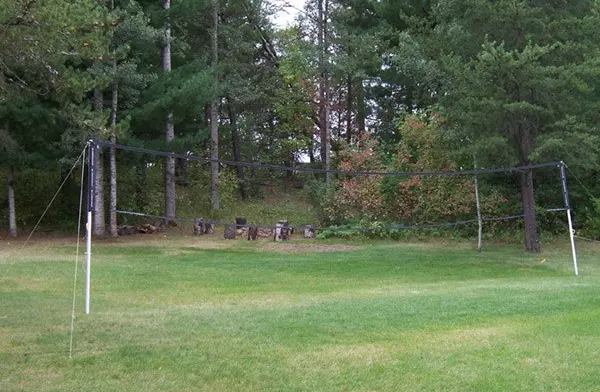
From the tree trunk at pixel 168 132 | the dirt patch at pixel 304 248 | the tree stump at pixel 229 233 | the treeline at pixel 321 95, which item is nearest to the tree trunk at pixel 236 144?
the treeline at pixel 321 95

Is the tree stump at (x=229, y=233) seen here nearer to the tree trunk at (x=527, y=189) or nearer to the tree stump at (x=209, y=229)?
the tree stump at (x=209, y=229)

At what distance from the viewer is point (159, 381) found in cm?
514

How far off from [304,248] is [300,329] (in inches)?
482

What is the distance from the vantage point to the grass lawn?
17.1ft

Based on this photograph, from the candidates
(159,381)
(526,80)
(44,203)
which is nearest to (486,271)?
(526,80)

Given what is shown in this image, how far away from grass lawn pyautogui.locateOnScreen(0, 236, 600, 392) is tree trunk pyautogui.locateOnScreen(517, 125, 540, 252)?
3.46 m

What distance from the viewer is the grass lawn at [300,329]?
5227mm

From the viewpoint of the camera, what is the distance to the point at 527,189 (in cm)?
1772

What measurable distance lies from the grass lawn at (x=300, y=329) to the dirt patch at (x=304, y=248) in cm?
411

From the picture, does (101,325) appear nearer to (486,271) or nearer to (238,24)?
(486,271)

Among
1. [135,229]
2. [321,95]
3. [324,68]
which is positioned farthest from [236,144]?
[135,229]

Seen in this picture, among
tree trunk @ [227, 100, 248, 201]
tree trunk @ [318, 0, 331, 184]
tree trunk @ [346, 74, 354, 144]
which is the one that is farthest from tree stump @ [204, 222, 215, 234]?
tree trunk @ [346, 74, 354, 144]

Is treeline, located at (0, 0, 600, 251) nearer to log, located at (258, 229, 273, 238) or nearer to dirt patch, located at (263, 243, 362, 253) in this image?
log, located at (258, 229, 273, 238)

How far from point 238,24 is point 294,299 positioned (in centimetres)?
2177
